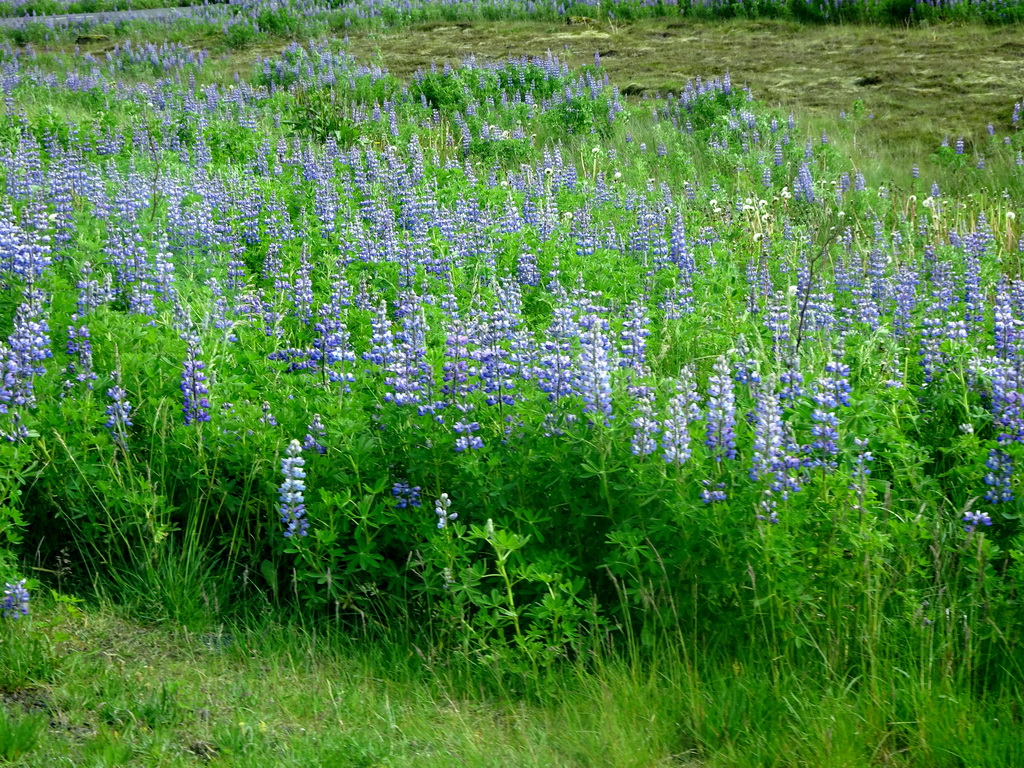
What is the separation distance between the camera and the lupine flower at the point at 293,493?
3.76 metres

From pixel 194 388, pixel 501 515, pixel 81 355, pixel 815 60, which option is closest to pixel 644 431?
pixel 501 515

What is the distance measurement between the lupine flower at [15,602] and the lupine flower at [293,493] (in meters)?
0.90

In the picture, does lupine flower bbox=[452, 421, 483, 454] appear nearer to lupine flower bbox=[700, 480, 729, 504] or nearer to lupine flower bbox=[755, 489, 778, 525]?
lupine flower bbox=[700, 480, 729, 504]

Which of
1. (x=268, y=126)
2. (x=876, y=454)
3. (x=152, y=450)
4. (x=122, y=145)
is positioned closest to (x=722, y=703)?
(x=876, y=454)

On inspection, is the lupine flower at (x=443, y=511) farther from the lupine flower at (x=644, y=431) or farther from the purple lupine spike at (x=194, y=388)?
the purple lupine spike at (x=194, y=388)

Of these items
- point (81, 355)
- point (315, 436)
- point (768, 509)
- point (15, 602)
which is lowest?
point (15, 602)

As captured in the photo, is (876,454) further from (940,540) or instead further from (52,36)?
(52,36)

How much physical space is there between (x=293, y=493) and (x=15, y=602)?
1.00 metres

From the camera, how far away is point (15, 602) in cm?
364

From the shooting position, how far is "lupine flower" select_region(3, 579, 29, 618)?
3614 mm

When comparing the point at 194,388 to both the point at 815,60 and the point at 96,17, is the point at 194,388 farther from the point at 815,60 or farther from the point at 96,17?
the point at 96,17

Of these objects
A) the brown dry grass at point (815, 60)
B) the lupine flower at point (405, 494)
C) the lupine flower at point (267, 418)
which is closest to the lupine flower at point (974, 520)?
the lupine flower at point (405, 494)

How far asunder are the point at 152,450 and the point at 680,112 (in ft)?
35.0

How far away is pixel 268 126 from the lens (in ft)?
40.5
